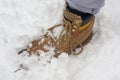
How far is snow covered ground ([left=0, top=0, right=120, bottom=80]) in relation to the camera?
1195 millimetres

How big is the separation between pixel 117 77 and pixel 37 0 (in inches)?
24.5

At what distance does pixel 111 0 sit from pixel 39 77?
580 millimetres

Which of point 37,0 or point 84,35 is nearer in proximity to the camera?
point 84,35

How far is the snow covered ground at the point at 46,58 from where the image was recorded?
47.1 inches

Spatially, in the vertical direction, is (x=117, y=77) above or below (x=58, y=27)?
below

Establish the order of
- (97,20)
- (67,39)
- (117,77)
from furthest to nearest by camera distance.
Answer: (97,20)
(67,39)
(117,77)

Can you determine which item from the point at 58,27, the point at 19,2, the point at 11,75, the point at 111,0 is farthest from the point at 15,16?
the point at 111,0

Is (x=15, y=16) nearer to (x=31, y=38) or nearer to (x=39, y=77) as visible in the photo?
(x=31, y=38)

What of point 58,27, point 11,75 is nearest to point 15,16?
point 58,27

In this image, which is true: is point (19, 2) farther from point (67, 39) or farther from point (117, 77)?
point (117, 77)

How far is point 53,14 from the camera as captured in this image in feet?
4.64

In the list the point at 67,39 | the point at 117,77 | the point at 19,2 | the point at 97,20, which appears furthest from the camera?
the point at 19,2

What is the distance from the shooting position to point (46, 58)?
125 cm

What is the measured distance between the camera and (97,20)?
1.41 metres
